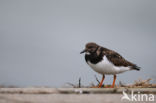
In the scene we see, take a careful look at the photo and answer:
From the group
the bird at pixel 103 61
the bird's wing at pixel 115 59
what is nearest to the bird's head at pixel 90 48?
the bird at pixel 103 61

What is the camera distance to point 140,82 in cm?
587

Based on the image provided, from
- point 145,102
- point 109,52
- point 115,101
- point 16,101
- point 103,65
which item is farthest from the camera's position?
point 109,52

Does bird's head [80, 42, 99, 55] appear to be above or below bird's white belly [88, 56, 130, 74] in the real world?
above

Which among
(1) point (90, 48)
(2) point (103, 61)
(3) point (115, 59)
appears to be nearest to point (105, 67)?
(2) point (103, 61)

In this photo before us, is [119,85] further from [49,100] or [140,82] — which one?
[49,100]

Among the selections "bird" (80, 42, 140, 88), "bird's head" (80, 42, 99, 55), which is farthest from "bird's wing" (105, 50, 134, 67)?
"bird's head" (80, 42, 99, 55)

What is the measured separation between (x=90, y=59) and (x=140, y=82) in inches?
53.9

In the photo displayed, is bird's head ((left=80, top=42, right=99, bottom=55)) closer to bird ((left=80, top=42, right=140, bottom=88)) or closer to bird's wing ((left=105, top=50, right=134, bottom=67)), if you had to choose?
bird ((left=80, top=42, right=140, bottom=88))

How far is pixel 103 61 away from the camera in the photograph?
5.23 metres

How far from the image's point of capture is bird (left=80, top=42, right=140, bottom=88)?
5.21 meters

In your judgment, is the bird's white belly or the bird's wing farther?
the bird's wing

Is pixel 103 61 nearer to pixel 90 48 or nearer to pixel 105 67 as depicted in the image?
pixel 105 67

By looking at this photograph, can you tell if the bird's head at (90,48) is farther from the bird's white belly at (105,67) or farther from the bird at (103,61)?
the bird's white belly at (105,67)

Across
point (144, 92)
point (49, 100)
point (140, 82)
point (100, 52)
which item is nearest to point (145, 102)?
point (144, 92)
